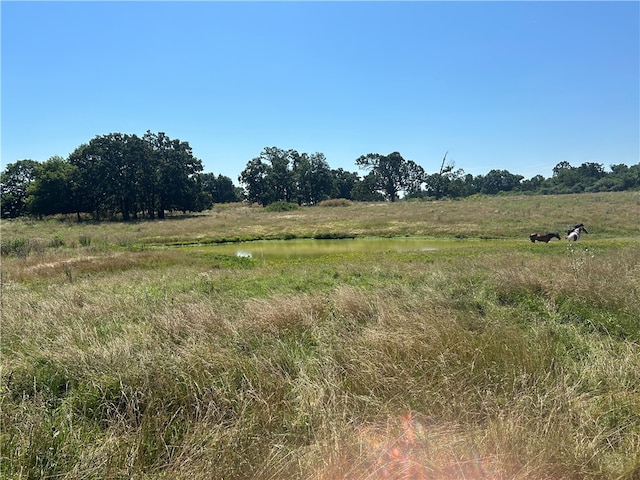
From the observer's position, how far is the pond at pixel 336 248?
73.3ft

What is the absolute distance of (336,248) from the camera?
82.0ft

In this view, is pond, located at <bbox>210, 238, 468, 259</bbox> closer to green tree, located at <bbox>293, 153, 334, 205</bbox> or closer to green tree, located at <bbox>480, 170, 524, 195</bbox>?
green tree, located at <bbox>293, 153, 334, 205</bbox>

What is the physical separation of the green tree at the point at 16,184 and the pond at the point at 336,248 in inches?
2273

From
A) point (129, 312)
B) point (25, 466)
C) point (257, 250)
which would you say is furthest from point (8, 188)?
point (25, 466)

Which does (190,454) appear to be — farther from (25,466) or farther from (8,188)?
(8,188)

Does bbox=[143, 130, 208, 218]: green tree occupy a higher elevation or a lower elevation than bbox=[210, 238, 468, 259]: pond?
higher

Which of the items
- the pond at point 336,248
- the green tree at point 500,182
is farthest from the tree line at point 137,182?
the pond at point 336,248

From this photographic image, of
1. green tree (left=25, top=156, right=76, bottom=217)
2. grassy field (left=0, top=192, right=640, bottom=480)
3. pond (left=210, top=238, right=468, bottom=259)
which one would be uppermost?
green tree (left=25, top=156, right=76, bottom=217)

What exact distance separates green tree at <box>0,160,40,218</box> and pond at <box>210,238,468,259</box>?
5774 cm

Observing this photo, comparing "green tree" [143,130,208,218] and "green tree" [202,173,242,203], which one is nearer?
"green tree" [143,130,208,218]

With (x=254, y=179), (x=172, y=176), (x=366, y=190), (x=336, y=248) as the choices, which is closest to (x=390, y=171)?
(x=366, y=190)

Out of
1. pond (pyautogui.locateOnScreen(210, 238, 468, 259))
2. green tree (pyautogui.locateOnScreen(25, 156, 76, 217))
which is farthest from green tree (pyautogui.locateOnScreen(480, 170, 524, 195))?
green tree (pyautogui.locateOnScreen(25, 156, 76, 217))

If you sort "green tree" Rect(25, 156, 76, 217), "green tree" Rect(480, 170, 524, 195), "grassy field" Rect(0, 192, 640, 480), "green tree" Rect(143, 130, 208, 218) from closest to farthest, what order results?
"grassy field" Rect(0, 192, 640, 480)
"green tree" Rect(25, 156, 76, 217)
"green tree" Rect(143, 130, 208, 218)
"green tree" Rect(480, 170, 524, 195)

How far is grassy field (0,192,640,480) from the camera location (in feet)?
9.96
